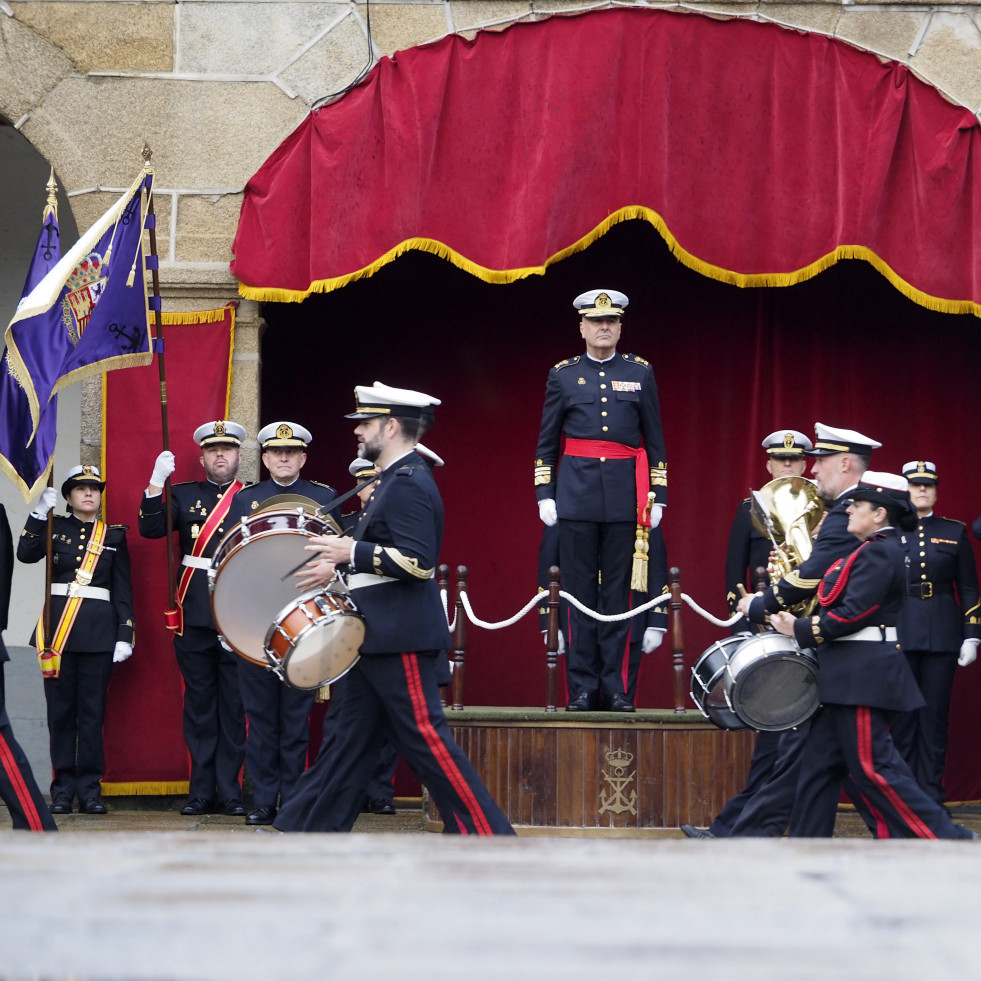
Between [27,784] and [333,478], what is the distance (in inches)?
146

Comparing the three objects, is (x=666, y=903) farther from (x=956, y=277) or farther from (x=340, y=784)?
(x=956, y=277)

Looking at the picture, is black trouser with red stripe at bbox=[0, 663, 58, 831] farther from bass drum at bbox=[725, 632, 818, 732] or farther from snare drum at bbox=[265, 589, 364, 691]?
bass drum at bbox=[725, 632, 818, 732]

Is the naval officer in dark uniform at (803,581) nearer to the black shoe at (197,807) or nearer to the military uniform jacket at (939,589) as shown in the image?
the military uniform jacket at (939,589)

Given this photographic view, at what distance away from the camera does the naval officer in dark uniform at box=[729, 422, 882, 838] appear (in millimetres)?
5109

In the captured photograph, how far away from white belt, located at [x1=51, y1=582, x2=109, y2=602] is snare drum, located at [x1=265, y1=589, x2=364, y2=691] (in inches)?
110

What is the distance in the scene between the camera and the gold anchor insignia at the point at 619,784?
20.5 ft

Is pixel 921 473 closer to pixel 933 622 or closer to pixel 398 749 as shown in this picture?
pixel 933 622

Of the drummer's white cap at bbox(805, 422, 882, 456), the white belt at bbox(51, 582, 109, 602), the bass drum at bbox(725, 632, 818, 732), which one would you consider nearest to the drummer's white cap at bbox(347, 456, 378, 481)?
the white belt at bbox(51, 582, 109, 602)

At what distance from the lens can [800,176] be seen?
23.3 feet

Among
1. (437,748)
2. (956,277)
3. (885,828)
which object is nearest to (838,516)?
(885,828)

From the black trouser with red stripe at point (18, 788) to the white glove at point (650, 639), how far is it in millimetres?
2822

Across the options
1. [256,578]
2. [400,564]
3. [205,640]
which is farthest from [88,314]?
[400,564]

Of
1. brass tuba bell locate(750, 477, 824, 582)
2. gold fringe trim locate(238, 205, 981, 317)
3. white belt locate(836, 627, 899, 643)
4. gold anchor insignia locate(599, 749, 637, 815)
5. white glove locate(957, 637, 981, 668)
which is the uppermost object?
gold fringe trim locate(238, 205, 981, 317)

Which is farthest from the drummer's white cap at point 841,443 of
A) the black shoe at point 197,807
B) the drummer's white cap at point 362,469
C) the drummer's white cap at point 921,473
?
the black shoe at point 197,807
